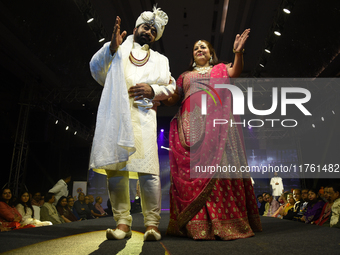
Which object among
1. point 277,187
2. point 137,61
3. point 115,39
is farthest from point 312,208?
point 277,187

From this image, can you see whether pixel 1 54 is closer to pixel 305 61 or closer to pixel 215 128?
pixel 215 128

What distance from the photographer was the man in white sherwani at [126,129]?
179 cm

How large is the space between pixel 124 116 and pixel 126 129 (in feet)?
0.31

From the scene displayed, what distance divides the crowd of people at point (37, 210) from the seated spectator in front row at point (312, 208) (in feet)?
13.4

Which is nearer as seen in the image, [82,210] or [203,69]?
[203,69]

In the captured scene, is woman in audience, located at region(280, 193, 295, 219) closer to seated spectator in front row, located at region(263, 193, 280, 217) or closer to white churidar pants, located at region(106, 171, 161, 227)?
seated spectator in front row, located at region(263, 193, 280, 217)

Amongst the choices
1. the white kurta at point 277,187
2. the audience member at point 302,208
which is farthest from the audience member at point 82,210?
the white kurta at point 277,187

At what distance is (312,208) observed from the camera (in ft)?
14.3

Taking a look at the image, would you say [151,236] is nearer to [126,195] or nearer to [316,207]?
[126,195]

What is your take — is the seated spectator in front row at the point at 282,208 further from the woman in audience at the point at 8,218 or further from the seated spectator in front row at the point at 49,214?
the woman in audience at the point at 8,218

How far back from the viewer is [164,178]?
456 inches

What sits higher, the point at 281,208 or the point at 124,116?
the point at 124,116

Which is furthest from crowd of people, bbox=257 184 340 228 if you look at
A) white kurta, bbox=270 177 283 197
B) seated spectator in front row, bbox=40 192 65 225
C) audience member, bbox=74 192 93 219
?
audience member, bbox=74 192 93 219

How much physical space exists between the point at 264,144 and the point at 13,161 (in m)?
8.88
